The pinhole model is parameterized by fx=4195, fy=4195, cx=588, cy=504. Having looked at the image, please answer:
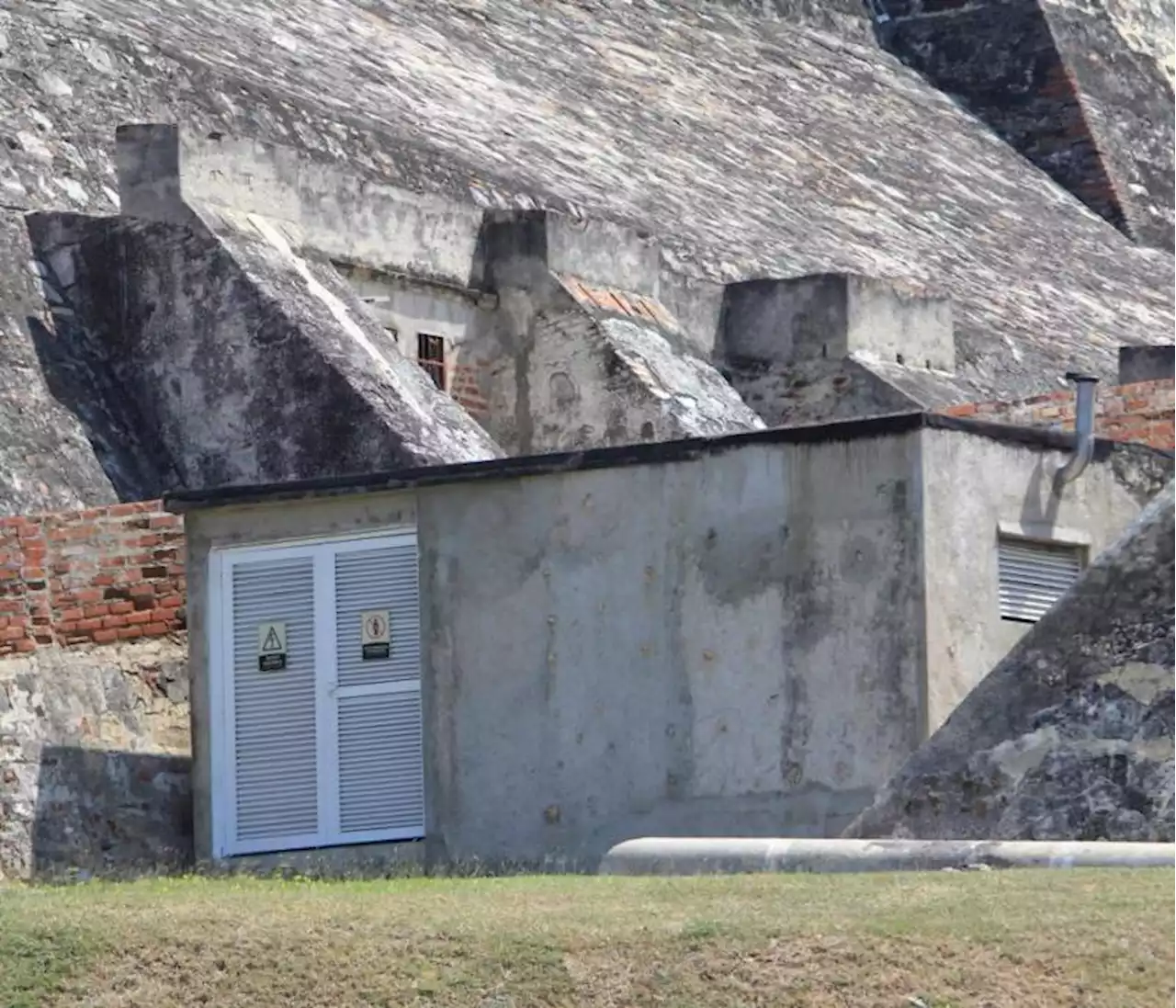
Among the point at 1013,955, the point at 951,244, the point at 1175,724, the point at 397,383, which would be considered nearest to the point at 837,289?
the point at 397,383

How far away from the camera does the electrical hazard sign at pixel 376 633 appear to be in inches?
707

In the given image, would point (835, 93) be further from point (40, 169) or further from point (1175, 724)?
point (1175, 724)

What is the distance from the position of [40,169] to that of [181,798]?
460 centimetres

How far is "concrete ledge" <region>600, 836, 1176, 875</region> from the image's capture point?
45.5ft

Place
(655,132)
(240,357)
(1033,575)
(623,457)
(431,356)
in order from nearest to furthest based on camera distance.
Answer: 1. (623,457)
2. (1033,575)
3. (240,357)
4. (431,356)
5. (655,132)

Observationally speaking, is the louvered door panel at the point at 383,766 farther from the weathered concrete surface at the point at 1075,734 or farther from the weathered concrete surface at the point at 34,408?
the weathered concrete surface at the point at 1075,734

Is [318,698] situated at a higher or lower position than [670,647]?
lower

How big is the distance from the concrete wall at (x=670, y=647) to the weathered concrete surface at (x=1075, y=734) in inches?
49.0

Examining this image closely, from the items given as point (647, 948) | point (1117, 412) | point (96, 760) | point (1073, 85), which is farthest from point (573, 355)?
point (1073, 85)

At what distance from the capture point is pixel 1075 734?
15.3m

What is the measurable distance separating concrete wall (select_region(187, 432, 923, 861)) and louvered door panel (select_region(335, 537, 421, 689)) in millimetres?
92

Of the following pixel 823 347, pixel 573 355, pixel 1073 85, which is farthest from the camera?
pixel 1073 85

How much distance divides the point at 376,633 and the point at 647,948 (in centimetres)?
596

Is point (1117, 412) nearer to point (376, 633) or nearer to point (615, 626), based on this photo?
point (615, 626)
